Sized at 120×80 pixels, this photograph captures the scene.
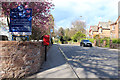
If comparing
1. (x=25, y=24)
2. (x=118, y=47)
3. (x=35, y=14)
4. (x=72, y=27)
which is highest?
(x=72, y=27)

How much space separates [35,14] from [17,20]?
184cm

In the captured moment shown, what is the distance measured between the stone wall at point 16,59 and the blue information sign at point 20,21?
1.08 m

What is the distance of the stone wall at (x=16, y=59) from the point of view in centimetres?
460

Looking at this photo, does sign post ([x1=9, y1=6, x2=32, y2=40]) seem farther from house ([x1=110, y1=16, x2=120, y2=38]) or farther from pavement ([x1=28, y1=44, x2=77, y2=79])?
house ([x1=110, y1=16, x2=120, y2=38])

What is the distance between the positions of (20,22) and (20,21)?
0.05 m

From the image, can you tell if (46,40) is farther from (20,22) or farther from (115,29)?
(115,29)

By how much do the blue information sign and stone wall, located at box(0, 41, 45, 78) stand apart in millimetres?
1075

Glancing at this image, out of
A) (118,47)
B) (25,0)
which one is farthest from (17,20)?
(118,47)

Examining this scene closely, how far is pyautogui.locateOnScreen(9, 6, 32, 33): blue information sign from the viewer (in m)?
5.82

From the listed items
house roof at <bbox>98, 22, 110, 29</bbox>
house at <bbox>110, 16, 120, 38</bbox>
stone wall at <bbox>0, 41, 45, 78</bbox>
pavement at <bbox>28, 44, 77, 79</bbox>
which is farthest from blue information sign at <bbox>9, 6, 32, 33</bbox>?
house roof at <bbox>98, 22, 110, 29</bbox>

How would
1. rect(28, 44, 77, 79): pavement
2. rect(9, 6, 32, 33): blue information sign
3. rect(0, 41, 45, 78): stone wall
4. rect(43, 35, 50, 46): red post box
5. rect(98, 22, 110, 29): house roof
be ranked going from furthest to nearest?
rect(98, 22, 110, 29): house roof
rect(43, 35, 50, 46): red post box
rect(9, 6, 32, 33): blue information sign
rect(28, 44, 77, 79): pavement
rect(0, 41, 45, 78): stone wall

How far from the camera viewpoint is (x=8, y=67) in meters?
4.64

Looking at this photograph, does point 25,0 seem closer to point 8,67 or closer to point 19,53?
point 19,53

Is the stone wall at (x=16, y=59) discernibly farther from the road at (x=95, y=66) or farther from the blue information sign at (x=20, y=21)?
the road at (x=95, y=66)
